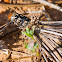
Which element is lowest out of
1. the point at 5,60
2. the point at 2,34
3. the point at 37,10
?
the point at 5,60

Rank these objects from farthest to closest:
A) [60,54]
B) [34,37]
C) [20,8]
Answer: [20,8]
[34,37]
[60,54]

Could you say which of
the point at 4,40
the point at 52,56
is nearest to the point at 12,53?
the point at 4,40

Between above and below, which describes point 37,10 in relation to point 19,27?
above

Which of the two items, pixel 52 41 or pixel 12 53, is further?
pixel 12 53

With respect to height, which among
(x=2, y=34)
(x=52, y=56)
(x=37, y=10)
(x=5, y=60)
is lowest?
(x=5, y=60)

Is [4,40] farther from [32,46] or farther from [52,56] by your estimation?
[52,56]

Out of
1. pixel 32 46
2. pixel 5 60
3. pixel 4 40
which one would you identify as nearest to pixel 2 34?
pixel 4 40

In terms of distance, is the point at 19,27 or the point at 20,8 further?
the point at 20,8

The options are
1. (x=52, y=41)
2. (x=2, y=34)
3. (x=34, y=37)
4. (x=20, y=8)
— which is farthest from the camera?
(x=20, y=8)

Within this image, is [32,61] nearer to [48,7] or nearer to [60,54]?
[60,54]
